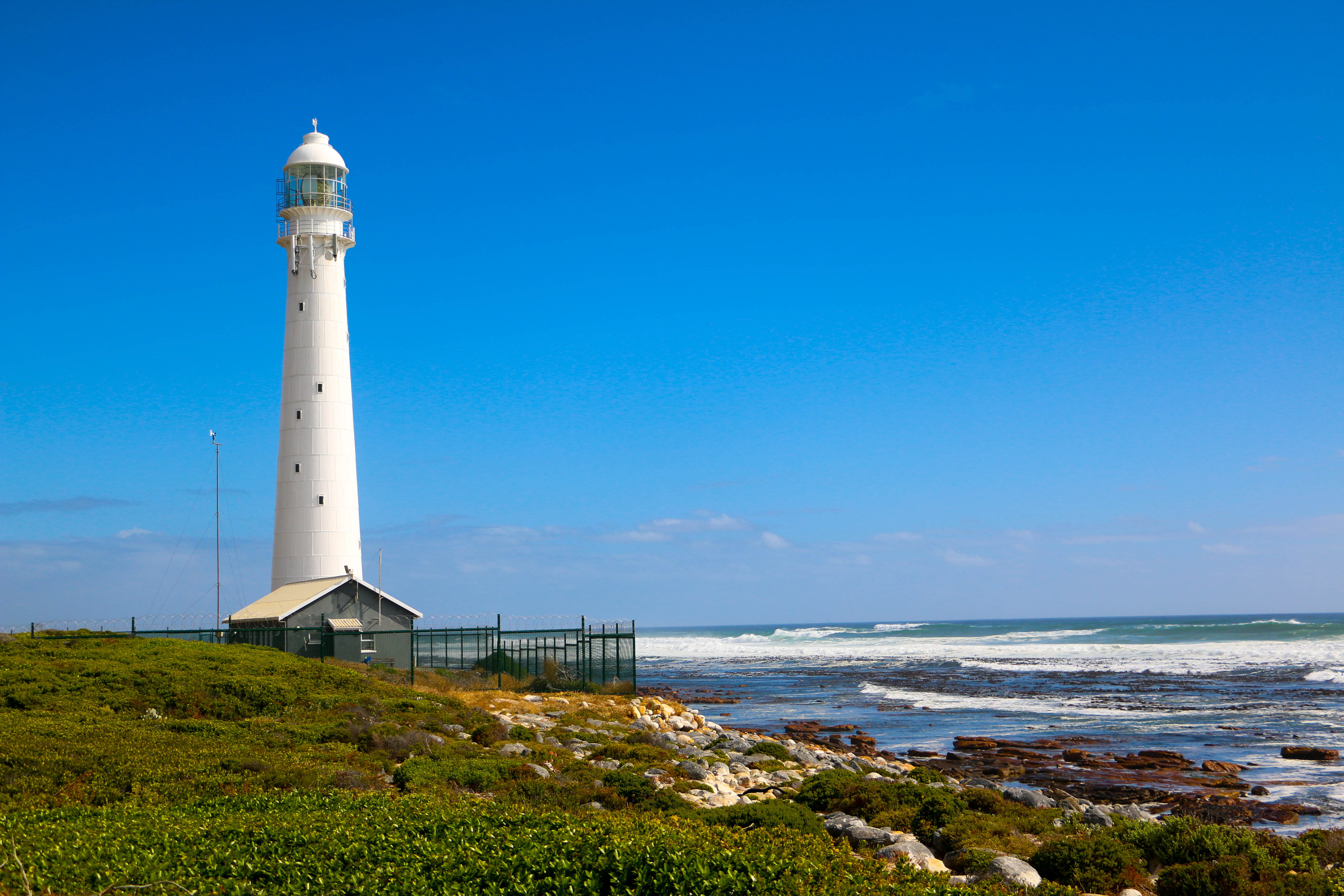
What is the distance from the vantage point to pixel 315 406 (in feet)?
103

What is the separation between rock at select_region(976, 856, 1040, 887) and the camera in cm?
955

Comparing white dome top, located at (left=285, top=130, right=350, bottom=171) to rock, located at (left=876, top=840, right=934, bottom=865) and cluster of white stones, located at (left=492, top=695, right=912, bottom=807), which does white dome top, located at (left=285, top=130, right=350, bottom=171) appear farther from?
rock, located at (left=876, top=840, right=934, bottom=865)

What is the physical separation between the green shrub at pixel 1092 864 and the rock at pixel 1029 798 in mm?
4023

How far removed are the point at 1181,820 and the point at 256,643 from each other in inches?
945

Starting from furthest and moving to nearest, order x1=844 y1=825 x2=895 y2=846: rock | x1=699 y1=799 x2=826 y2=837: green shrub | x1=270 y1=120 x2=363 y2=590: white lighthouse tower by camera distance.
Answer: x1=270 y1=120 x2=363 y2=590: white lighthouse tower, x1=844 y1=825 x2=895 y2=846: rock, x1=699 y1=799 x2=826 y2=837: green shrub

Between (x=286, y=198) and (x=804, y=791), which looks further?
(x=286, y=198)

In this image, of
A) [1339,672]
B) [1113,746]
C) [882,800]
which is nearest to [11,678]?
[882,800]

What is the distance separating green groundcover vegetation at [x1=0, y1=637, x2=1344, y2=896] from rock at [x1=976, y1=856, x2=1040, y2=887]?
0.94 feet

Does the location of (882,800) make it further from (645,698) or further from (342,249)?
(342,249)

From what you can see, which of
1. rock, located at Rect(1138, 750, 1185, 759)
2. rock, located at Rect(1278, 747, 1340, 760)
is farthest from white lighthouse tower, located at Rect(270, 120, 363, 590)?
rock, located at Rect(1278, 747, 1340, 760)

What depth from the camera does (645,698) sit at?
28.0 metres

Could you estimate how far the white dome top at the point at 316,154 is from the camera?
33312 mm

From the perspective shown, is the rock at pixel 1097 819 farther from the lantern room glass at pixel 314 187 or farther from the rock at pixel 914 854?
the lantern room glass at pixel 314 187

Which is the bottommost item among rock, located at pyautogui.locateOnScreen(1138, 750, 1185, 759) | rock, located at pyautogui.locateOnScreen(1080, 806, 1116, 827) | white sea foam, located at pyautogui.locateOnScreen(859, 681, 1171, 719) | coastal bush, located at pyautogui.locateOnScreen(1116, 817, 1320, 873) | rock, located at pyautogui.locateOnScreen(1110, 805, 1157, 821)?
white sea foam, located at pyautogui.locateOnScreen(859, 681, 1171, 719)
